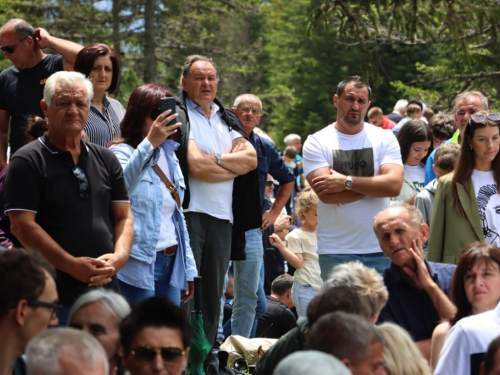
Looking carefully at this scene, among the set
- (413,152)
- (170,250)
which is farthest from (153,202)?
(413,152)

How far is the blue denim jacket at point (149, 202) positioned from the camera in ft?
18.1

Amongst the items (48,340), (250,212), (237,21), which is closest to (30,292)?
(48,340)

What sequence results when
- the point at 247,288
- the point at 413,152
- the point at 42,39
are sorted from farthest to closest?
the point at 413,152 < the point at 247,288 < the point at 42,39

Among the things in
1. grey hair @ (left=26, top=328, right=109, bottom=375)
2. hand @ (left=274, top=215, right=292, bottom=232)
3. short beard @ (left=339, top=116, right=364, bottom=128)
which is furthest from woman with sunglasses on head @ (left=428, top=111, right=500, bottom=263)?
grey hair @ (left=26, top=328, right=109, bottom=375)

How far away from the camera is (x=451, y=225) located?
6.59m

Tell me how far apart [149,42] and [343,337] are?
22.9 metres

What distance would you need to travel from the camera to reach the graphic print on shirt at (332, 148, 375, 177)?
23.2ft

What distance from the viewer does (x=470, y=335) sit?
4125mm

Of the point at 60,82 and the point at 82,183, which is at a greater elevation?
the point at 60,82

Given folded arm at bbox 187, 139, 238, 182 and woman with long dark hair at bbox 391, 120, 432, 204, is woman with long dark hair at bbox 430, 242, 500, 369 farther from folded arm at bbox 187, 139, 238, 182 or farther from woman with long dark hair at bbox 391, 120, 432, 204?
woman with long dark hair at bbox 391, 120, 432, 204

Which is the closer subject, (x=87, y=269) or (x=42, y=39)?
(x=87, y=269)

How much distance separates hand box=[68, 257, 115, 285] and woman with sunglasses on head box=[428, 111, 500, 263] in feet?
9.30

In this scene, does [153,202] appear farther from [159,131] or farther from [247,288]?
[247,288]

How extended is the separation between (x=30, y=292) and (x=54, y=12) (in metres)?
22.7
